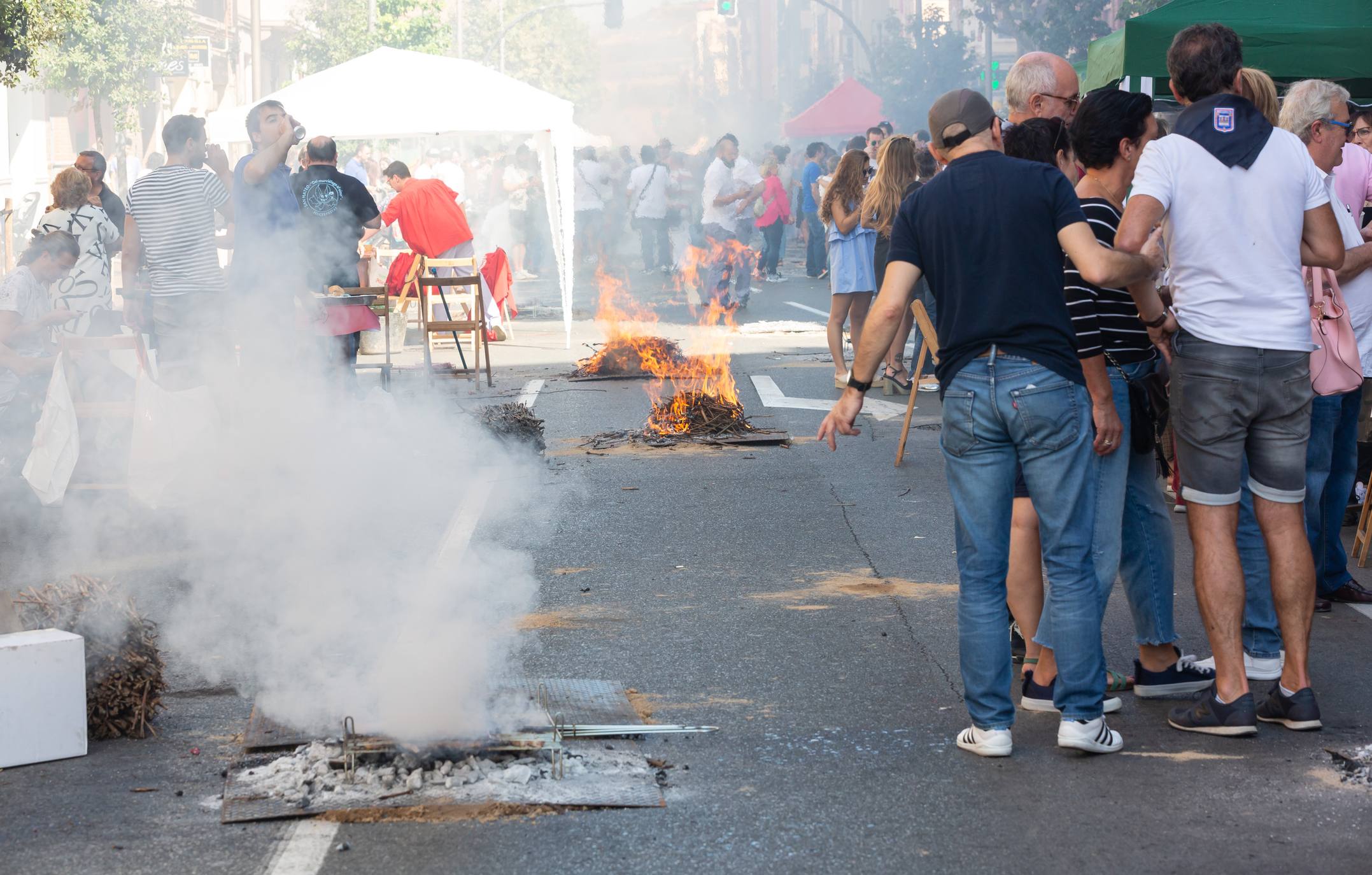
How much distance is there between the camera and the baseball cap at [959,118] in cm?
Result: 415

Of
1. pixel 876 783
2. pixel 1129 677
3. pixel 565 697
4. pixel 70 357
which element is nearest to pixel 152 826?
pixel 565 697

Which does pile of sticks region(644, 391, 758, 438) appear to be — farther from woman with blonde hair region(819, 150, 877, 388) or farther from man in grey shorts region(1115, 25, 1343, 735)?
man in grey shorts region(1115, 25, 1343, 735)

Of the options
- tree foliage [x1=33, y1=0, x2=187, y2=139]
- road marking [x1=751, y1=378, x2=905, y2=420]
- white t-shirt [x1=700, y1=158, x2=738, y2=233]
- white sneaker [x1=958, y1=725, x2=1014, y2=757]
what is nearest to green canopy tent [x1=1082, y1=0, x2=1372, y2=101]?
road marking [x1=751, y1=378, x2=905, y2=420]

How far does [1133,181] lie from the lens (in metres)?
4.37

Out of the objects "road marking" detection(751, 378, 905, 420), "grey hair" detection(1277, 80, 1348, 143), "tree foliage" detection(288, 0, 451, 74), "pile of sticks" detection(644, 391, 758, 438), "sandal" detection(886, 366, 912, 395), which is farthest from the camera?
"tree foliage" detection(288, 0, 451, 74)

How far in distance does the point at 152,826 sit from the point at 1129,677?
121 inches

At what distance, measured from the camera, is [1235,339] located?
429 centimetres

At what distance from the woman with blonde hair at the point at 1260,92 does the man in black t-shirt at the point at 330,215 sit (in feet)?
22.8

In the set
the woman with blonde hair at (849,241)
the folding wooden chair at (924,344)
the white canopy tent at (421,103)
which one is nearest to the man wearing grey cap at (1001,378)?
the folding wooden chair at (924,344)

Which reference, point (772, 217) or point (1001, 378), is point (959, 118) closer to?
point (1001, 378)

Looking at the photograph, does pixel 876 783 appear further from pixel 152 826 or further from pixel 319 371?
pixel 319 371

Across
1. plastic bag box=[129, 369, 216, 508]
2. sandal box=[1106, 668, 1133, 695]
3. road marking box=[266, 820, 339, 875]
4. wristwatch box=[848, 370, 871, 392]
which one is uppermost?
wristwatch box=[848, 370, 871, 392]

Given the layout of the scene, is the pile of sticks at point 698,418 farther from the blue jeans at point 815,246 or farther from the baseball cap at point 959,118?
the blue jeans at point 815,246

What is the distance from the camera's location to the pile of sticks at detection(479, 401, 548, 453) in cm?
921
